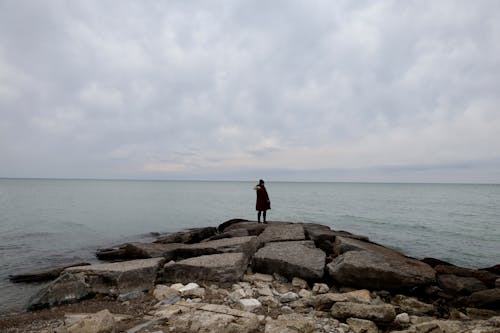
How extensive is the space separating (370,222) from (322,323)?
965 inches

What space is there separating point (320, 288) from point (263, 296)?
59.3 inches

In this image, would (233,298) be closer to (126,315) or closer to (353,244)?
(126,315)

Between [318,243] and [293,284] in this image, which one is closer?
[293,284]

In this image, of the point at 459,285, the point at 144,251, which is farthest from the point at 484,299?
the point at 144,251

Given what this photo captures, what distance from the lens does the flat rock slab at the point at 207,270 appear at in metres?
6.40

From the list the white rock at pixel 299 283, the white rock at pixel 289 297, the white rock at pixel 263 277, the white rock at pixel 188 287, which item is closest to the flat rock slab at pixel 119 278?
the white rock at pixel 188 287

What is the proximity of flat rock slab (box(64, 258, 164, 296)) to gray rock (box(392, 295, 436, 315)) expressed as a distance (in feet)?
18.4

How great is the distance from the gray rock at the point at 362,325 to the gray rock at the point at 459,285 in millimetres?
3941

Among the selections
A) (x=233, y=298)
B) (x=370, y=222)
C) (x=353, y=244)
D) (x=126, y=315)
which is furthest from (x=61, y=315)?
(x=370, y=222)

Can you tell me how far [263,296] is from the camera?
576 centimetres

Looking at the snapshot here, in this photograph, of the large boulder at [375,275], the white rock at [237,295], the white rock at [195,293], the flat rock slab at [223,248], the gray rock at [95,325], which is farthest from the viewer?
the flat rock slab at [223,248]

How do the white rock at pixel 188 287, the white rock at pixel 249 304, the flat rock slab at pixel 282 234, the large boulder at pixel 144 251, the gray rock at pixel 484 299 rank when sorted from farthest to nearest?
the flat rock slab at pixel 282 234 → the large boulder at pixel 144 251 → the gray rock at pixel 484 299 → the white rock at pixel 188 287 → the white rock at pixel 249 304

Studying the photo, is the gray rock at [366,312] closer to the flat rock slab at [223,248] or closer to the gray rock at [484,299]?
the gray rock at [484,299]

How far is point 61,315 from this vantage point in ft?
17.8
